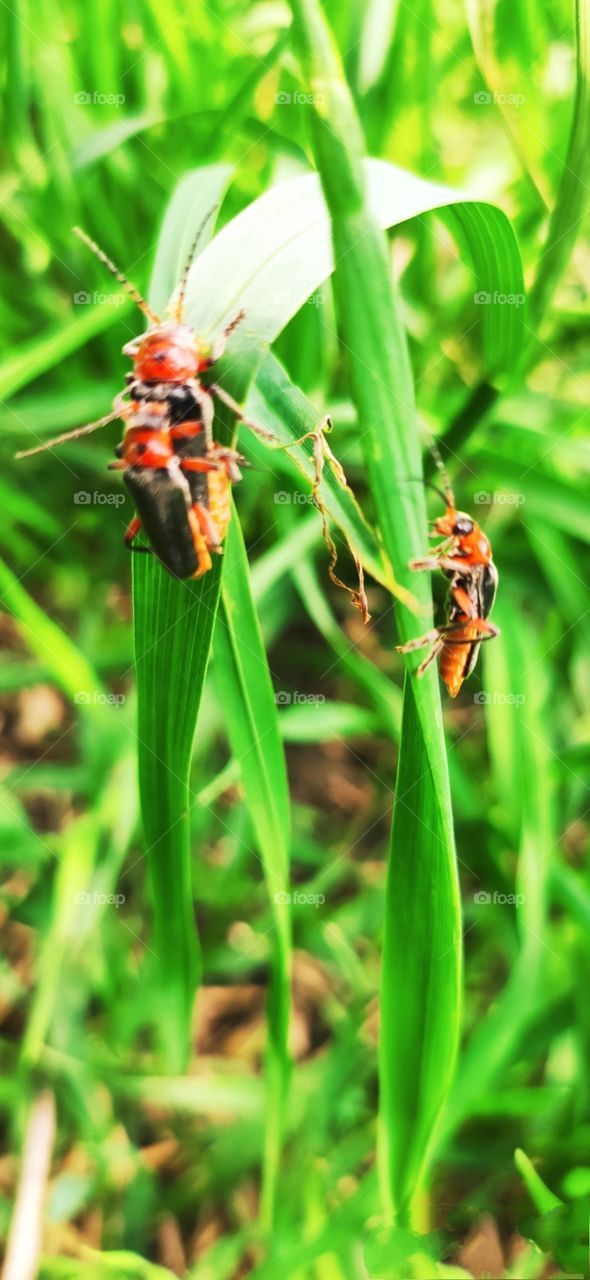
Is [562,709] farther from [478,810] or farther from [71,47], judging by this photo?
[71,47]

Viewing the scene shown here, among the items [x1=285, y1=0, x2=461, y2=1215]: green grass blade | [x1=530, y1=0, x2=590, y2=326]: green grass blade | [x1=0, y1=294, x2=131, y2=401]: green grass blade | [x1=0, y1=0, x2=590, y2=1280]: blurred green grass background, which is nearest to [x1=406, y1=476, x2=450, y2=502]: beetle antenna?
[x1=285, y1=0, x2=461, y2=1215]: green grass blade

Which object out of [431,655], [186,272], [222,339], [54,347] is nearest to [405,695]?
[431,655]

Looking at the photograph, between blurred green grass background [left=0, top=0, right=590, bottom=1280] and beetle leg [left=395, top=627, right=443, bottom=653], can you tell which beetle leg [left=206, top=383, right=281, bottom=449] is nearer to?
beetle leg [left=395, top=627, right=443, bottom=653]

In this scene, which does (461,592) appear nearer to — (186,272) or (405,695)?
(405,695)

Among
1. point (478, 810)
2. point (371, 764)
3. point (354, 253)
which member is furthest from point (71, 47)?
point (478, 810)

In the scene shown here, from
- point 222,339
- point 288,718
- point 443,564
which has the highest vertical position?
point 222,339
